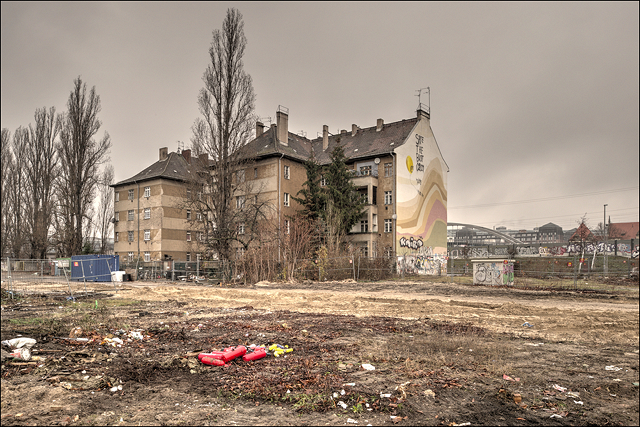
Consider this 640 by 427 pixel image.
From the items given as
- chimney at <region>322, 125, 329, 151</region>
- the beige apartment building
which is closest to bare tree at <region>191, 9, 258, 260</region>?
the beige apartment building

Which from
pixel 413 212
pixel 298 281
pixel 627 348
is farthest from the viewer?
pixel 413 212

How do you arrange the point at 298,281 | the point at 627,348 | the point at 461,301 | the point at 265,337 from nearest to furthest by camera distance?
the point at 627,348
the point at 265,337
the point at 461,301
the point at 298,281

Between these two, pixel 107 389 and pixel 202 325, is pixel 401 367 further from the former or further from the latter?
pixel 202 325

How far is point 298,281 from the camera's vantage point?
3020 cm

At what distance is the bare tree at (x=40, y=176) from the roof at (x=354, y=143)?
24.5 meters

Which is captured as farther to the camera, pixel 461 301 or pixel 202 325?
pixel 461 301

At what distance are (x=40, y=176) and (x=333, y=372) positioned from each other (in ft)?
184

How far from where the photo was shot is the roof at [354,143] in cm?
4572

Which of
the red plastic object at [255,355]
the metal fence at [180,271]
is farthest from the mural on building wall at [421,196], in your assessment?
the red plastic object at [255,355]

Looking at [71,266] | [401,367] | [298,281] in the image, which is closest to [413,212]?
[298,281]

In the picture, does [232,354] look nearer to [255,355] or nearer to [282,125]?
[255,355]

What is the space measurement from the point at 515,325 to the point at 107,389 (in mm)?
10421

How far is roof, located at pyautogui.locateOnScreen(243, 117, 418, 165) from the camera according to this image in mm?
45719

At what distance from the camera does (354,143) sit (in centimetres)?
5047
